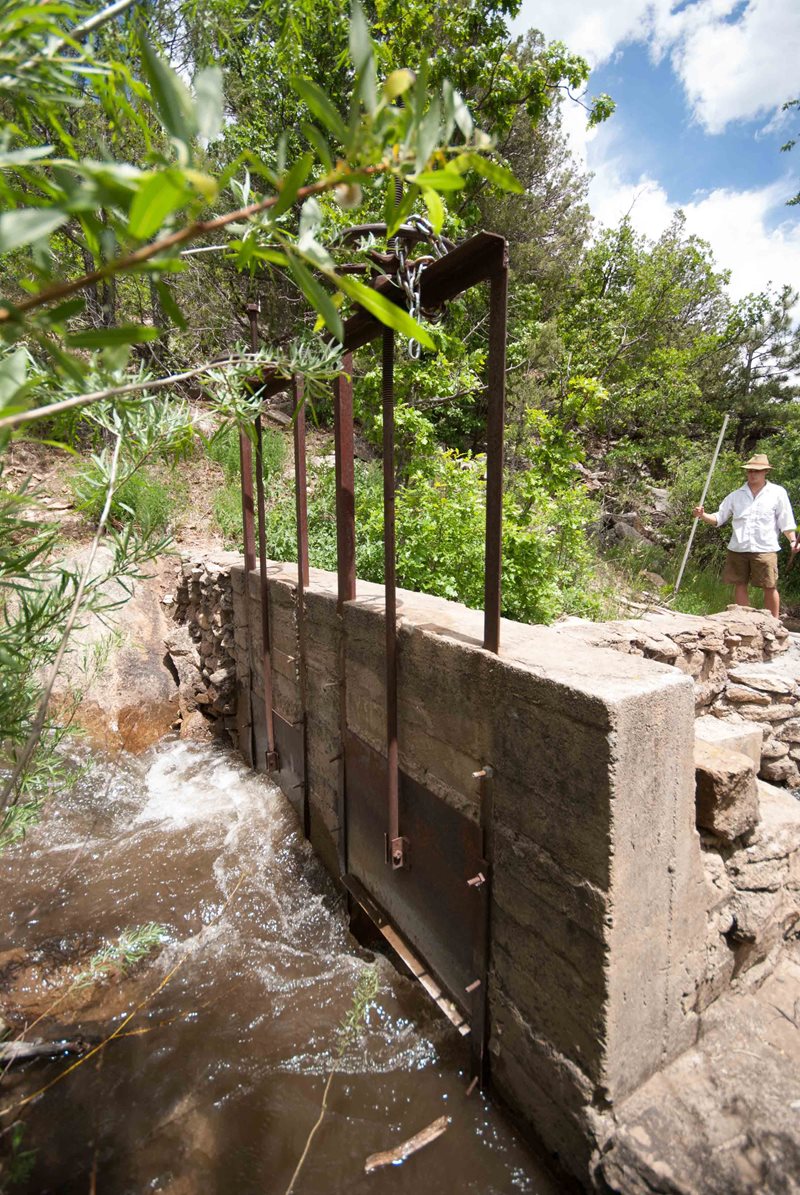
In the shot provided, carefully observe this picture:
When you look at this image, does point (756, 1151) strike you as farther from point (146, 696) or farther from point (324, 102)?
point (146, 696)

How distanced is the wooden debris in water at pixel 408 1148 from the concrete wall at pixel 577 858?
25 centimetres

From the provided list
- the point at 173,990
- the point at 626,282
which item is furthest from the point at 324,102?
the point at 626,282

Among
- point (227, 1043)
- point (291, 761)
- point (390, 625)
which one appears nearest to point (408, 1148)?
point (227, 1043)

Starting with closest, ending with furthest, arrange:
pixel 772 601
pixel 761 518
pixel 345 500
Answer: pixel 345 500 < pixel 761 518 < pixel 772 601

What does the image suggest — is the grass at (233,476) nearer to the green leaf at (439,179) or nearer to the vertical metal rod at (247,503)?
the vertical metal rod at (247,503)

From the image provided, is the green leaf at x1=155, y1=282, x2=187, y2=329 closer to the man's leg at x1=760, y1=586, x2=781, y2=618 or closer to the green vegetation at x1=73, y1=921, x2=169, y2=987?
the green vegetation at x1=73, y1=921, x2=169, y2=987

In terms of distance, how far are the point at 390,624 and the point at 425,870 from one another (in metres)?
1.02

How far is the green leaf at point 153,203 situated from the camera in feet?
1.52

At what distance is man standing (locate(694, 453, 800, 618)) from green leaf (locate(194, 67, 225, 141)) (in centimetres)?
642

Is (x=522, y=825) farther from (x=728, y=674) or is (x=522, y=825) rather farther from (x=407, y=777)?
(x=728, y=674)

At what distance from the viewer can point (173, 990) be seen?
8.61 ft

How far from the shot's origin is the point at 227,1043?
7.75 feet

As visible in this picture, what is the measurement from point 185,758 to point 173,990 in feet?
8.68

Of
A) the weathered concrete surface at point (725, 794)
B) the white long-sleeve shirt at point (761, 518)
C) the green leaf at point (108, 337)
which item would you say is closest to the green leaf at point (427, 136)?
the green leaf at point (108, 337)
